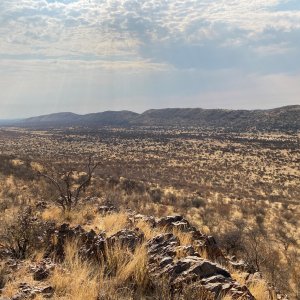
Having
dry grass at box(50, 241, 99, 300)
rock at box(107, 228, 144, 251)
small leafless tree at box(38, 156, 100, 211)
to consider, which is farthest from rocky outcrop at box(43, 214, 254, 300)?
small leafless tree at box(38, 156, 100, 211)

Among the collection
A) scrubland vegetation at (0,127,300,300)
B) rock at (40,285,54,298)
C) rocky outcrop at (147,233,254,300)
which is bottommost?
scrubland vegetation at (0,127,300,300)

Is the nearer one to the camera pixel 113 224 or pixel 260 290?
pixel 260 290

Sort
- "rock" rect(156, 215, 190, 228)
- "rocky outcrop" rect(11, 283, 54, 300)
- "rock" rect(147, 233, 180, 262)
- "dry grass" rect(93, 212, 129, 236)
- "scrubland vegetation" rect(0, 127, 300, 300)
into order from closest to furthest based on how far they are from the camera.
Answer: "rocky outcrop" rect(11, 283, 54, 300) → "scrubland vegetation" rect(0, 127, 300, 300) → "rock" rect(147, 233, 180, 262) → "rock" rect(156, 215, 190, 228) → "dry grass" rect(93, 212, 129, 236)

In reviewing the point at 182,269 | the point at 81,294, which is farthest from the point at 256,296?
the point at 81,294

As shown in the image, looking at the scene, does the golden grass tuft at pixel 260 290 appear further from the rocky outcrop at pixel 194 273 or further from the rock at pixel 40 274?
the rock at pixel 40 274

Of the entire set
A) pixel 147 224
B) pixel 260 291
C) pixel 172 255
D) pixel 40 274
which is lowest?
pixel 260 291

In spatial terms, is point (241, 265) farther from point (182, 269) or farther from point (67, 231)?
point (67, 231)

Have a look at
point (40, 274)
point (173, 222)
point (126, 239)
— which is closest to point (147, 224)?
point (173, 222)

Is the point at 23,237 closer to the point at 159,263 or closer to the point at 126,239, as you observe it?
the point at 126,239

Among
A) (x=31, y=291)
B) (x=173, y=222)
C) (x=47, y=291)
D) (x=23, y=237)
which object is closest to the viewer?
(x=31, y=291)

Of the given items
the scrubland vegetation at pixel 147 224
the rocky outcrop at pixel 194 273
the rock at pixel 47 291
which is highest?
the rocky outcrop at pixel 194 273

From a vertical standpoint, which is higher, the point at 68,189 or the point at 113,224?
the point at 68,189

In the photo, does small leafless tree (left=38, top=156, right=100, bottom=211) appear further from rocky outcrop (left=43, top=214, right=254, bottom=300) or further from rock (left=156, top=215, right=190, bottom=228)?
rocky outcrop (left=43, top=214, right=254, bottom=300)

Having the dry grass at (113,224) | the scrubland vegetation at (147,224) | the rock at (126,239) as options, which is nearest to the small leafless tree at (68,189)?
the scrubland vegetation at (147,224)
